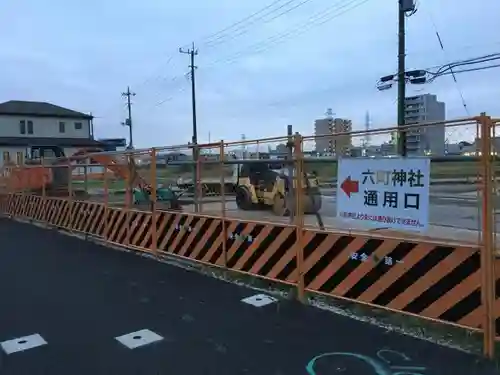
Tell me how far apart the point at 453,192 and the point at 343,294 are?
70.9 inches

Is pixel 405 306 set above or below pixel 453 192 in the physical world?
below

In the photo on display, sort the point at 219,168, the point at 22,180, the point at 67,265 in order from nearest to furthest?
the point at 219,168 < the point at 67,265 < the point at 22,180

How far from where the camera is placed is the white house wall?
4797 cm

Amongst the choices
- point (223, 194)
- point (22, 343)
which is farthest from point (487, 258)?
point (22, 343)

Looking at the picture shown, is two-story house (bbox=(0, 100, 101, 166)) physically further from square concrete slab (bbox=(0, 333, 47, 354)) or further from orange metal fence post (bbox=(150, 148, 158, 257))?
square concrete slab (bbox=(0, 333, 47, 354))

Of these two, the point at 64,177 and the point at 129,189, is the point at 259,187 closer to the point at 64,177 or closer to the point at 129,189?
the point at 129,189

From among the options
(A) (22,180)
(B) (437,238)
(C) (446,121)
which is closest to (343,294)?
(B) (437,238)

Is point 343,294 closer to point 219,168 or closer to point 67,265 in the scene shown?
point 219,168

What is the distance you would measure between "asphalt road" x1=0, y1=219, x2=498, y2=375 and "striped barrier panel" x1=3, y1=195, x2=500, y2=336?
0.40 meters

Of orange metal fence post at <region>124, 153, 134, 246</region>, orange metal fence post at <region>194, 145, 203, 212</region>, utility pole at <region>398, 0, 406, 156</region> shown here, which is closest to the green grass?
orange metal fence post at <region>194, 145, 203, 212</region>

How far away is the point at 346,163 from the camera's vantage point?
5477 millimetres

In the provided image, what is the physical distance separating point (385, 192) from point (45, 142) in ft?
163

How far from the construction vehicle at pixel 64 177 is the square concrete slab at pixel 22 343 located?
4460mm

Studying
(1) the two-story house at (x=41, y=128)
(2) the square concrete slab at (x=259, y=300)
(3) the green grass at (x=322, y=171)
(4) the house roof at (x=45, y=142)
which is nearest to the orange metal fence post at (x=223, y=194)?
(3) the green grass at (x=322, y=171)
